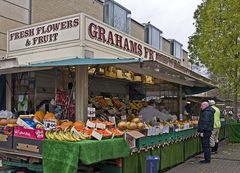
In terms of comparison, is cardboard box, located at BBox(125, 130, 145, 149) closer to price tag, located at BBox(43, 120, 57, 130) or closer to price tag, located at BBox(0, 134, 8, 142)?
price tag, located at BBox(43, 120, 57, 130)

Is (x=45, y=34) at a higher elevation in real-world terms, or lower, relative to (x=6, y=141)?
higher

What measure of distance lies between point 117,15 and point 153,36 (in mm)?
5344

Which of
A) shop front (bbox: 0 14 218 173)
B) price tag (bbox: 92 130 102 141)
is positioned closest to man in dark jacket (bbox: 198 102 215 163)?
shop front (bbox: 0 14 218 173)

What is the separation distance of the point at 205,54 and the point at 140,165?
31.2 feet

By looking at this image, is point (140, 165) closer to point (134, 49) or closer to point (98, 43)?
point (98, 43)

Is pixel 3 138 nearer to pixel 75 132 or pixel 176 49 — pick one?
pixel 75 132

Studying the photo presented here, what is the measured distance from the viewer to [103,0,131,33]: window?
1659 centimetres

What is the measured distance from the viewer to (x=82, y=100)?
835 cm

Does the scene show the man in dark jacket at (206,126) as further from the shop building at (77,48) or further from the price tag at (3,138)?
the price tag at (3,138)

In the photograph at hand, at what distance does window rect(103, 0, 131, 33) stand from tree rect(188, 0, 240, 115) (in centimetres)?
367

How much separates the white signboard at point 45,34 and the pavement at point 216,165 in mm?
4422

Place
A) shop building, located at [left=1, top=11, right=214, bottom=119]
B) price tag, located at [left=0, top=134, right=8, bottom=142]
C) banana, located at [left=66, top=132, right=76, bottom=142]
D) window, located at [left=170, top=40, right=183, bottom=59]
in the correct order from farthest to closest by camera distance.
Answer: window, located at [left=170, top=40, right=183, bottom=59] < shop building, located at [left=1, top=11, right=214, bottom=119] < price tag, located at [left=0, top=134, right=8, bottom=142] < banana, located at [left=66, top=132, right=76, bottom=142]

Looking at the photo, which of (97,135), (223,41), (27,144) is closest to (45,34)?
(27,144)

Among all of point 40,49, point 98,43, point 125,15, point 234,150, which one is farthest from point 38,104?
point 125,15
